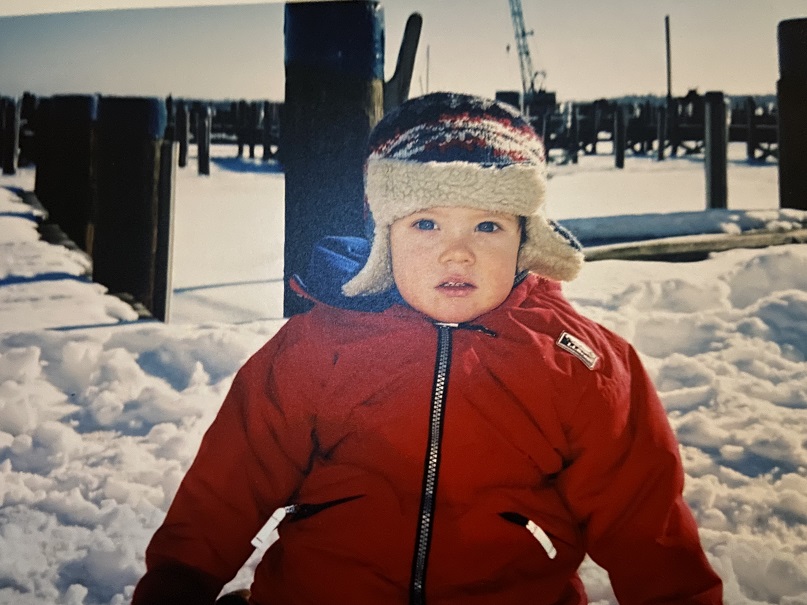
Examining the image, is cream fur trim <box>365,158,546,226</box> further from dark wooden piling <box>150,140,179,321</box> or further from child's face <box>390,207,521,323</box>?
dark wooden piling <box>150,140,179,321</box>

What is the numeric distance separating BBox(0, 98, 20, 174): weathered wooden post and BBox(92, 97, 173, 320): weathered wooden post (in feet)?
0.71

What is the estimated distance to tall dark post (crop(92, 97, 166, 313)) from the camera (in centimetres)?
156

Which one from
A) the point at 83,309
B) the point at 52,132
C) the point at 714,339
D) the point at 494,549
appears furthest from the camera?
the point at 52,132

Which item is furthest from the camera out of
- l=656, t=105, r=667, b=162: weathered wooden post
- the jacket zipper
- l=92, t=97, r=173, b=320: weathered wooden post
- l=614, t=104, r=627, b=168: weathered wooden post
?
l=92, t=97, r=173, b=320: weathered wooden post

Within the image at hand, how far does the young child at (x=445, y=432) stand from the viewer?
1.05 metres

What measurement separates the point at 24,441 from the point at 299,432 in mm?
578

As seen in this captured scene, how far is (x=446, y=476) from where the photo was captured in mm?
1068

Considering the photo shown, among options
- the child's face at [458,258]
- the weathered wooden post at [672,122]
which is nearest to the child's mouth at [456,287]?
the child's face at [458,258]

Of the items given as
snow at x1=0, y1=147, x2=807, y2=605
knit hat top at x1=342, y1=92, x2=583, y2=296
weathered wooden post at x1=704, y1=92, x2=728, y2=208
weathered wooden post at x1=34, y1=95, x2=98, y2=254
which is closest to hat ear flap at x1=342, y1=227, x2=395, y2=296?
knit hat top at x1=342, y1=92, x2=583, y2=296

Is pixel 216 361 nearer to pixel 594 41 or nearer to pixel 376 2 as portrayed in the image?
pixel 376 2

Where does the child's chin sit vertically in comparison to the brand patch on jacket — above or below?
above

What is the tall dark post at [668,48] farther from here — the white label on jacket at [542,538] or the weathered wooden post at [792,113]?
the white label on jacket at [542,538]

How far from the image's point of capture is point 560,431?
1074 mm

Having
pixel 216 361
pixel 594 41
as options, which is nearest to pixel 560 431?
pixel 216 361
